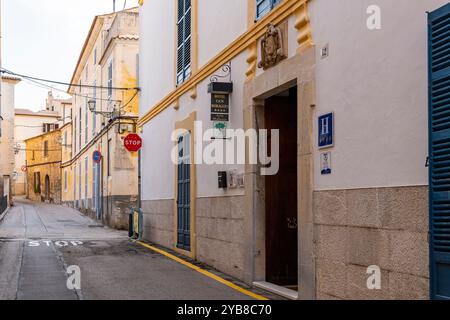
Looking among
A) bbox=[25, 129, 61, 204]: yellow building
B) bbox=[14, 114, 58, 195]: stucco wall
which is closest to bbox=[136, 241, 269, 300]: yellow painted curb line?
bbox=[25, 129, 61, 204]: yellow building

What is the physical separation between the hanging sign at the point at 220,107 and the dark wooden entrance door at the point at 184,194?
7.87 feet

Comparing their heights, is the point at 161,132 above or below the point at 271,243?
above

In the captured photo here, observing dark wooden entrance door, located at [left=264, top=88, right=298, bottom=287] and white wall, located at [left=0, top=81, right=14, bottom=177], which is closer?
dark wooden entrance door, located at [left=264, top=88, right=298, bottom=287]

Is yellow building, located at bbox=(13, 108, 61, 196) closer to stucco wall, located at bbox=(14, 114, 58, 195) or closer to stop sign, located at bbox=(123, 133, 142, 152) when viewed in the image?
stucco wall, located at bbox=(14, 114, 58, 195)

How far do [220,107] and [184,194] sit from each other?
134 inches

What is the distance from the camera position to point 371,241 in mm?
5922

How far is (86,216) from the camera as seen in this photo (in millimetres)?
32062

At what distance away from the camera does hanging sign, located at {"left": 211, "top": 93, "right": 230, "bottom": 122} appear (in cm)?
1049

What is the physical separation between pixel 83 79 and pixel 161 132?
77.4 feet

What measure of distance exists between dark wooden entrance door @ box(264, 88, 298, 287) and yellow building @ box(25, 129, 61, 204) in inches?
1622

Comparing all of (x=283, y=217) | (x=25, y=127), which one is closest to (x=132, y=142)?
(x=283, y=217)

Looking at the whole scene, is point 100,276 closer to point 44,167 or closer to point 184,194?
point 184,194
